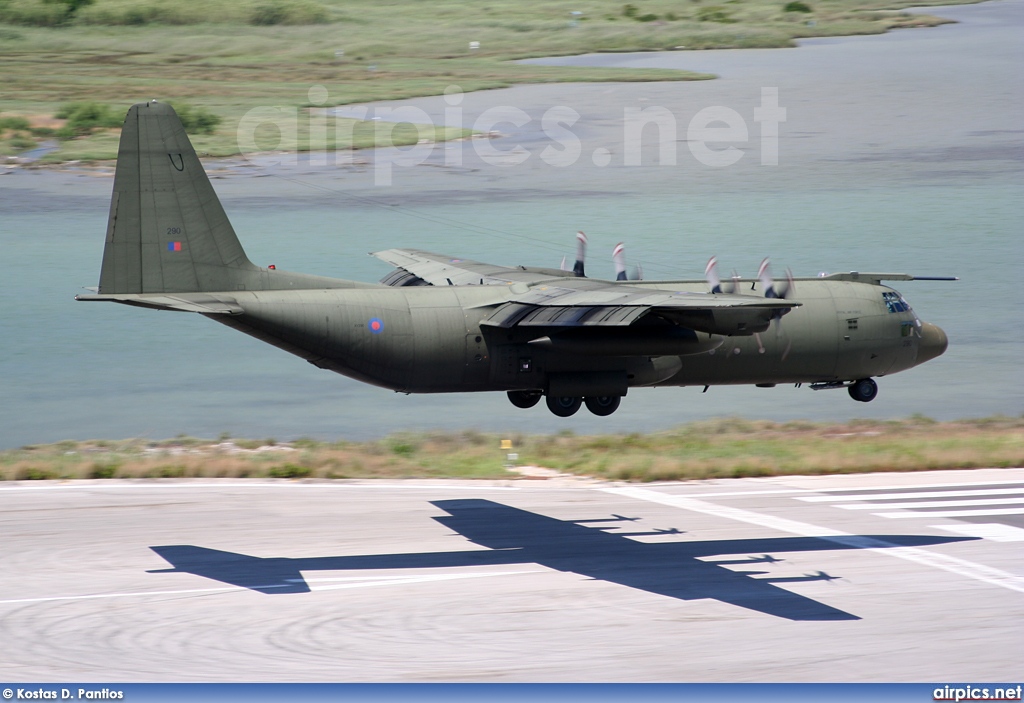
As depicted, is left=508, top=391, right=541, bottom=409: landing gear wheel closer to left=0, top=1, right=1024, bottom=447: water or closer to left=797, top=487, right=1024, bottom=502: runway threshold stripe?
left=797, top=487, right=1024, bottom=502: runway threshold stripe

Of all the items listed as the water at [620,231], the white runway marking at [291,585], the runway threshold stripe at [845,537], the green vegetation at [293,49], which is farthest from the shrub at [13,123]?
the white runway marking at [291,585]

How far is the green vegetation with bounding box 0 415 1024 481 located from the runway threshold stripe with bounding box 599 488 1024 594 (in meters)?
3.99

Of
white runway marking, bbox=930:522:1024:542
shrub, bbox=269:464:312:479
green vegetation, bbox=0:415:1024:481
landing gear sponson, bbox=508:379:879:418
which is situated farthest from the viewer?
green vegetation, bbox=0:415:1024:481

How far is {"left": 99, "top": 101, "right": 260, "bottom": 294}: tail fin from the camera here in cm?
3148

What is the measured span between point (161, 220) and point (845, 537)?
2164 centimetres

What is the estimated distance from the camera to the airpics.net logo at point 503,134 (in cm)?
9725

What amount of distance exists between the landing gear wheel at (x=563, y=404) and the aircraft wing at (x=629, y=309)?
3335 mm

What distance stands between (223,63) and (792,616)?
85006 millimetres

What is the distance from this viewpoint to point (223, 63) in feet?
323

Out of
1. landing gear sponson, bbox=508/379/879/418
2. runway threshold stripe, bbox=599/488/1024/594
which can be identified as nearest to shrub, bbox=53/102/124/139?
landing gear sponson, bbox=508/379/879/418

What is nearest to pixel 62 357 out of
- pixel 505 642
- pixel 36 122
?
pixel 36 122

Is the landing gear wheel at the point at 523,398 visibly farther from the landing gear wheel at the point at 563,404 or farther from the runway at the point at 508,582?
the runway at the point at 508,582

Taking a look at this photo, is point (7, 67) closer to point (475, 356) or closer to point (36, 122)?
point (36, 122)

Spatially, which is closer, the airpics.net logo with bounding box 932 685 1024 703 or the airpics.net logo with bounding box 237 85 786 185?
the airpics.net logo with bounding box 932 685 1024 703
